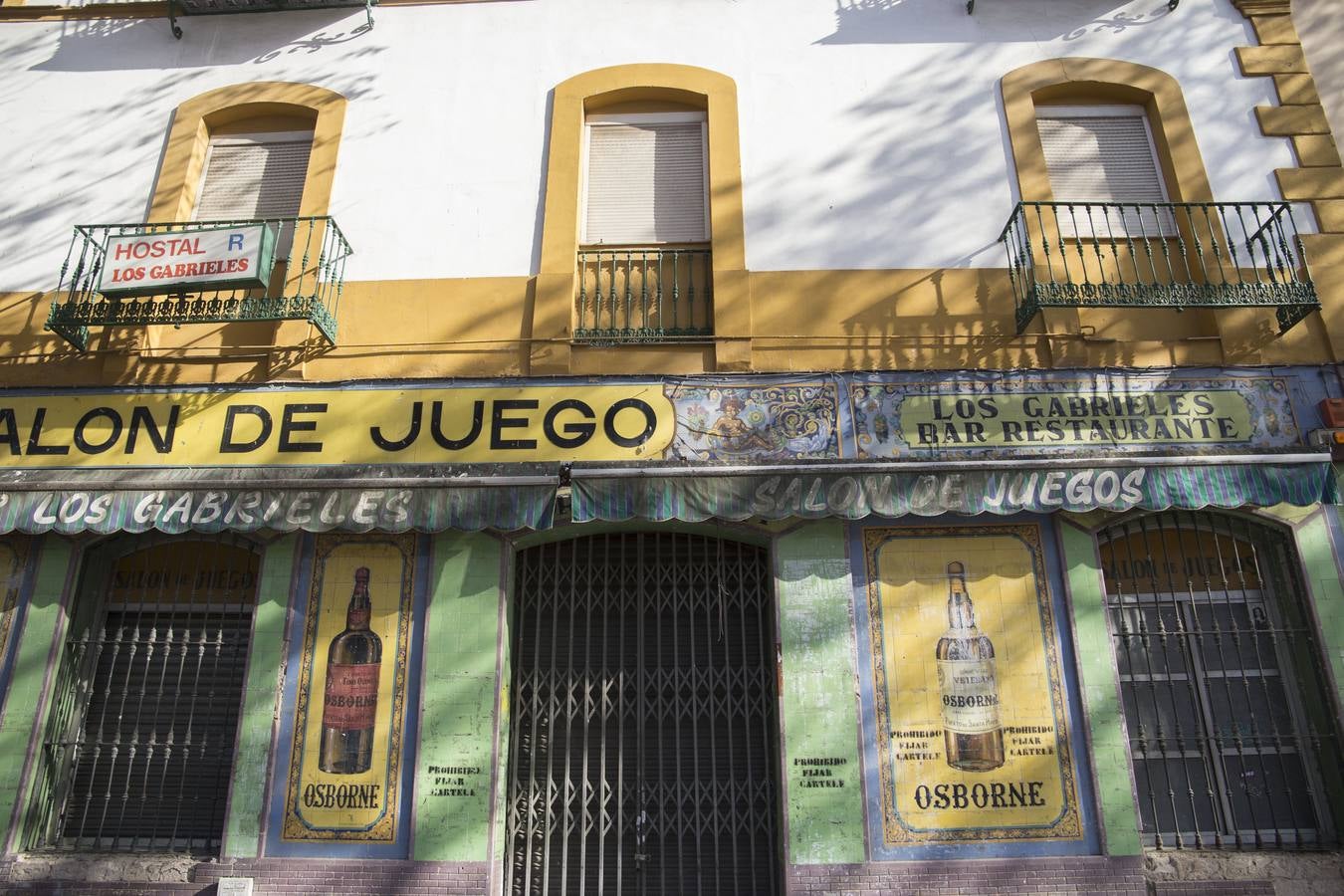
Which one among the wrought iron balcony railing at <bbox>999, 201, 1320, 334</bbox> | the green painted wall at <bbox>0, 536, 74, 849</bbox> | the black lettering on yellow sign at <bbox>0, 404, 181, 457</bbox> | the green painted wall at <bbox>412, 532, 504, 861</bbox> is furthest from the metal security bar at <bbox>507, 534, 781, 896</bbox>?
the green painted wall at <bbox>0, 536, 74, 849</bbox>

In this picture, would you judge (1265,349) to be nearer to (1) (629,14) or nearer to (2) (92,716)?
(1) (629,14)

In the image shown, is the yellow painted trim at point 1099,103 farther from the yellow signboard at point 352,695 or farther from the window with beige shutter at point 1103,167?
the yellow signboard at point 352,695

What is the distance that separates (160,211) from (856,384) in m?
6.45

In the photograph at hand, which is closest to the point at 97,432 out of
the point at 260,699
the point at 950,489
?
the point at 260,699

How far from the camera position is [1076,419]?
21.6ft

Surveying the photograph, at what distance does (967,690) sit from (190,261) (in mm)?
6816

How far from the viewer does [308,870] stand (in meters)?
5.83

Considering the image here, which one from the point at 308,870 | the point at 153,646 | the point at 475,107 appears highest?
the point at 475,107

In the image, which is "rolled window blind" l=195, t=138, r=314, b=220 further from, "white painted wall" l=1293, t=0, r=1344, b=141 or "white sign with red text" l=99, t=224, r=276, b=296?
"white painted wall" l=1293, t=0, r=1344, b=141

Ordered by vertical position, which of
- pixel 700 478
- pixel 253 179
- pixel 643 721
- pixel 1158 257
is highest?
pixel 253 179

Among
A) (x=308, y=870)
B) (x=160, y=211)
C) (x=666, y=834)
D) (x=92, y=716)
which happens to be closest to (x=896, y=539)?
(x=666, y=834)

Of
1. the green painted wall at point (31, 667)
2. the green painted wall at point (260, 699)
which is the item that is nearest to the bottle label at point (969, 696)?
the green painted wall at point (260, 699)

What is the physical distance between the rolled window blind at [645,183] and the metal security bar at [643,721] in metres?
2.81

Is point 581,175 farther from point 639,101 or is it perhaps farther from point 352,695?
point 352,695
